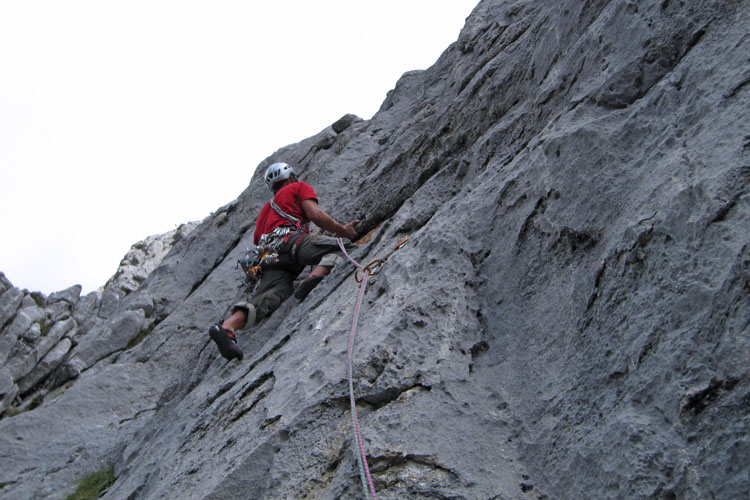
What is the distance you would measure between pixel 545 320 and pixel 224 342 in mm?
4076

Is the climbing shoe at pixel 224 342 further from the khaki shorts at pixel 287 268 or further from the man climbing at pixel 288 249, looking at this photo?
the khaki shorts at pixel 287 268

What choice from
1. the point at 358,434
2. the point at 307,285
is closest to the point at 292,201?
the point at 307,285

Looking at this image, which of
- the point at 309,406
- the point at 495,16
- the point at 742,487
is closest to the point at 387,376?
the point at 309,406

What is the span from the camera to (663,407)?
11.2ft

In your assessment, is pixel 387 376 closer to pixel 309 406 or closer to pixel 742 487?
pixel 309 406

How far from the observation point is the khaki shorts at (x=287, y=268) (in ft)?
28.2

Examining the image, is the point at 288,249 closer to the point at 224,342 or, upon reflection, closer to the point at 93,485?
the point at 224,342

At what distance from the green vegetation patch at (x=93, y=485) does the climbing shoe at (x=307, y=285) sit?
3338 mm

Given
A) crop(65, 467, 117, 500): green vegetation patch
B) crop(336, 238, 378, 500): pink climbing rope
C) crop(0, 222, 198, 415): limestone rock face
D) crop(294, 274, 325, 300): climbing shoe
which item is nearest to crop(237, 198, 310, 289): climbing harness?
crop(294, 274, 325, 300): climbing shoe

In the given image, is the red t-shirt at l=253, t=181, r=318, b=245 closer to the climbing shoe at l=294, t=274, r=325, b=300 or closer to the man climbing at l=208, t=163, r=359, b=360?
the man climbing at l=208, t=163, r=359, b=360

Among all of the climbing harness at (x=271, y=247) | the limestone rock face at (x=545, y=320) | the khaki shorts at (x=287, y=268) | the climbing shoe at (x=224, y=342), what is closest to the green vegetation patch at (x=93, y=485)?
the limestone rock face at (x=545, y=320)

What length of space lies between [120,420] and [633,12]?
891 cm

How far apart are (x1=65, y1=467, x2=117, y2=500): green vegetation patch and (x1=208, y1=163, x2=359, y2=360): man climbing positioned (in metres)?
→ 2.66

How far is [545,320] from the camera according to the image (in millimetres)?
4688
